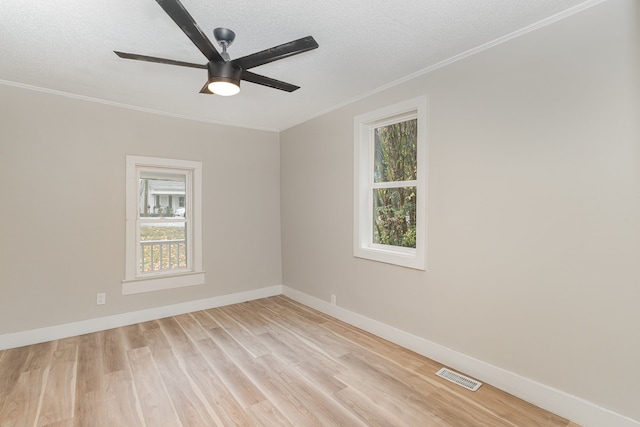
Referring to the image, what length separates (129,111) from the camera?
3.63m

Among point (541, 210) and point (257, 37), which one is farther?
point (257, 37)

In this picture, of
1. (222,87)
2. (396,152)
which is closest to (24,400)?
(222,87)

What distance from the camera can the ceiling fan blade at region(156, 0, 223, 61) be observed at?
137 cm

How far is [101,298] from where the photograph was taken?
11.4 ft

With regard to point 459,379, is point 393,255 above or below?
above

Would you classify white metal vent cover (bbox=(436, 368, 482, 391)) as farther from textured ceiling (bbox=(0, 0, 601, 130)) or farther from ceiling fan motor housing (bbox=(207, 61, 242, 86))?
ceiling fan motor housing (bbox=(207, 61, 242, 86))

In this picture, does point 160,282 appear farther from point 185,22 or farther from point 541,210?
point 541,210

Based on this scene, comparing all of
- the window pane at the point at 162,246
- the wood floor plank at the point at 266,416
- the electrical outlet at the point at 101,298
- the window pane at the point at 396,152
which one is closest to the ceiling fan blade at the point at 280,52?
the window pane at the point at 396,152

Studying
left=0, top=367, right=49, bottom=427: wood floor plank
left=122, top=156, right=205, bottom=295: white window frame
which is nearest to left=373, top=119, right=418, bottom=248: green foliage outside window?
left=122, top=156, right=205, bottom=295: white window frame

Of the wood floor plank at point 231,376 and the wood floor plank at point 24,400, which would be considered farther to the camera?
the wood floor plank at point 231,376

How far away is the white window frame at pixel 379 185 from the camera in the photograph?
2.77 m

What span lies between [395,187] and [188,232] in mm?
2782

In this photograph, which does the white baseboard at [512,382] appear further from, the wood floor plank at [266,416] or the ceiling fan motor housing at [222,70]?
the ceiling fan motor housing at [222,70]

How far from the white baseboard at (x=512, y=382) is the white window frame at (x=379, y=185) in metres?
0.70
